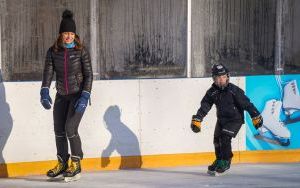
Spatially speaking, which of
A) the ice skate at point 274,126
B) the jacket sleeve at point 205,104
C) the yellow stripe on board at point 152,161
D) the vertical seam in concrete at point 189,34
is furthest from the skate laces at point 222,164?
the vertical seam in concrete at point 189,34

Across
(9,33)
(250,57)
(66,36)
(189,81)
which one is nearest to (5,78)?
(9,33)

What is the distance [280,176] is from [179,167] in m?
1.26

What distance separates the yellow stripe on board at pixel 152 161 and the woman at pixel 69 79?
75 centimetres

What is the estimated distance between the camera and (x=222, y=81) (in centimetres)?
982

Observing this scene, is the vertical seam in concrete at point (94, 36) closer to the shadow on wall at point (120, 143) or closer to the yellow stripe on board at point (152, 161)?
the shadow on wall at point (120, 143)

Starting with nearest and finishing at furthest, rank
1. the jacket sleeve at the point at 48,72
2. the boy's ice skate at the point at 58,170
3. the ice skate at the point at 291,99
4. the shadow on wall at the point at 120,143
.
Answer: the jacket sleeve at the point at 48,72 < the boy's ice skate at the point at 58,170 < the shadow on wall at the point at 120,143 < the ice skate at the point at 291,99

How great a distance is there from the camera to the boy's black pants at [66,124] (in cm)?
933

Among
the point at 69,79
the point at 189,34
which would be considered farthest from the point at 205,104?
the point at 69,79

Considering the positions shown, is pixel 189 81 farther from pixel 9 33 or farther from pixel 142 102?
pixel 9 33

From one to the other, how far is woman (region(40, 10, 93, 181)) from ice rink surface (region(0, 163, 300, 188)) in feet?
1.54

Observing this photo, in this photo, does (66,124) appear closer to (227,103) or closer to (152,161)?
(152,161)

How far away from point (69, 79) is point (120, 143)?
1.43m

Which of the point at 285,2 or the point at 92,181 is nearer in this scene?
the point at 92,181

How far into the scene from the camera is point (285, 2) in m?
11.3
